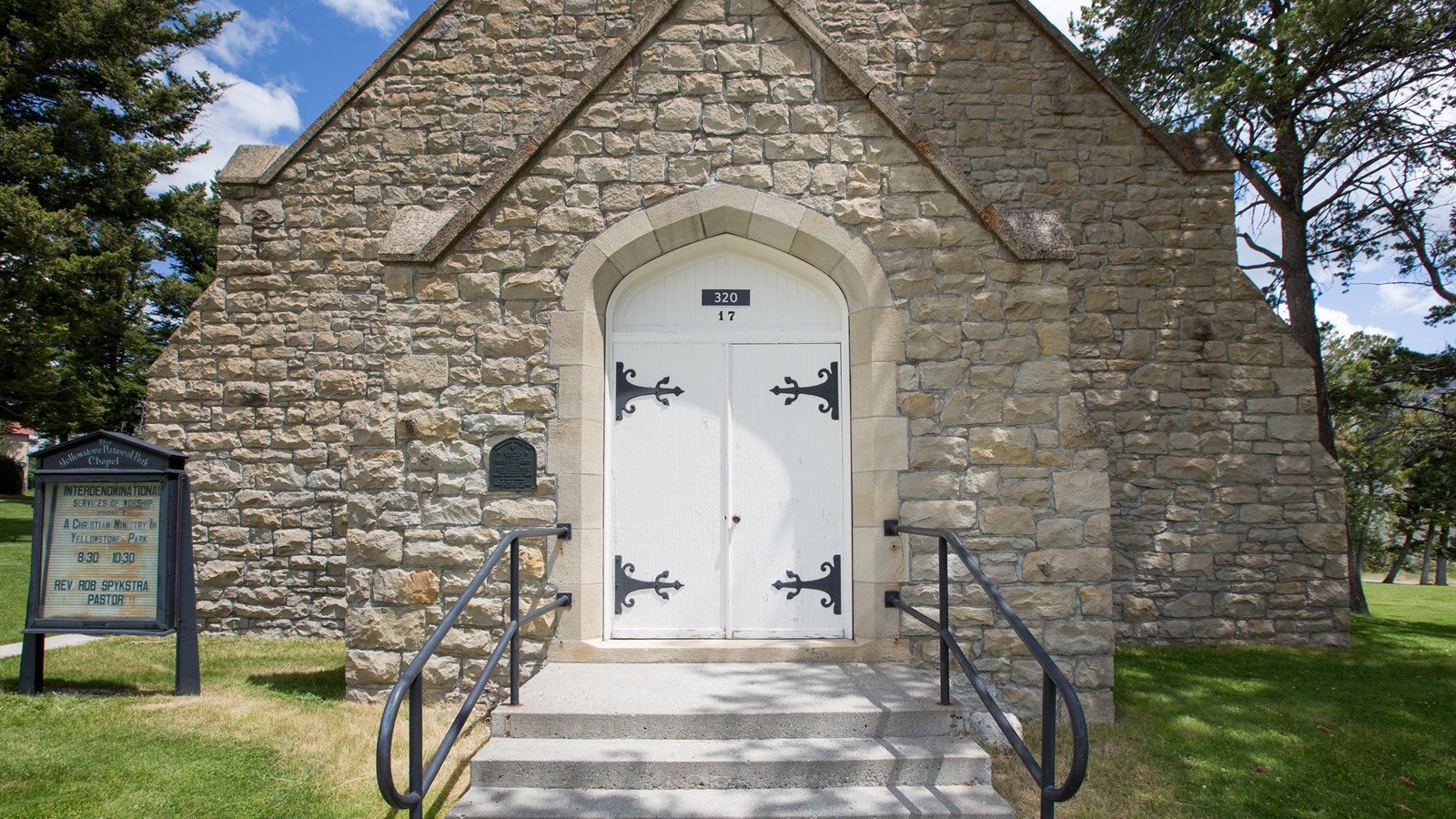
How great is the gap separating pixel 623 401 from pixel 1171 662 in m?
5.84

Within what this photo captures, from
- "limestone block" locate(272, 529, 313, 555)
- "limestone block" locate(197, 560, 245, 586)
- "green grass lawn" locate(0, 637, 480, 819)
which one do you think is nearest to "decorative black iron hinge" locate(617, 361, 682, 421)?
"green grass lawn" locate(0, 637, 480, 819)

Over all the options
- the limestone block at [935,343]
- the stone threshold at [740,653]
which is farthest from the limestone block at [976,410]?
the stone threshold at [740,653]

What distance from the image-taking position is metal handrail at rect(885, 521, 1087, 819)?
2988 millimetres

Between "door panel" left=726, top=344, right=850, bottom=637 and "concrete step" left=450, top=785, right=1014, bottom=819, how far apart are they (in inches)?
69.4

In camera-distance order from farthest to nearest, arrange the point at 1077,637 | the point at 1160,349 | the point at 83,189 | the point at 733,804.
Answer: the point at 83,189 → the point at 1160,349 → the point at 1077,637 → the point at 733,804

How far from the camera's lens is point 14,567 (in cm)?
1155

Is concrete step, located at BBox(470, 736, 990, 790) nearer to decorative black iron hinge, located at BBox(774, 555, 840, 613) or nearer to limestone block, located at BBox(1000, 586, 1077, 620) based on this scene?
limestone block, located at BBox(1000, 586, 1077, 620)

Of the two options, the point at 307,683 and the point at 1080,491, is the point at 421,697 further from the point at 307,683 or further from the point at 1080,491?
the point at 1080,491

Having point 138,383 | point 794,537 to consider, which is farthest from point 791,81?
point 138,383

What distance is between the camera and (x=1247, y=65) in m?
9.38

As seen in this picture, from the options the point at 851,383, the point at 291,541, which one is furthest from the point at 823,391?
the point at 291,541

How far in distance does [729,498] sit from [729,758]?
2.05 metres

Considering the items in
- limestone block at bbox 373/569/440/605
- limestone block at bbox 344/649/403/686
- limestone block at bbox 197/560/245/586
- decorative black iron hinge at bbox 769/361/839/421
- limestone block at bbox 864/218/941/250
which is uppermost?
limestone block at bbox 864/218/941/250

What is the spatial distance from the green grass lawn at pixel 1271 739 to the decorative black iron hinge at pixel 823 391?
247cm
